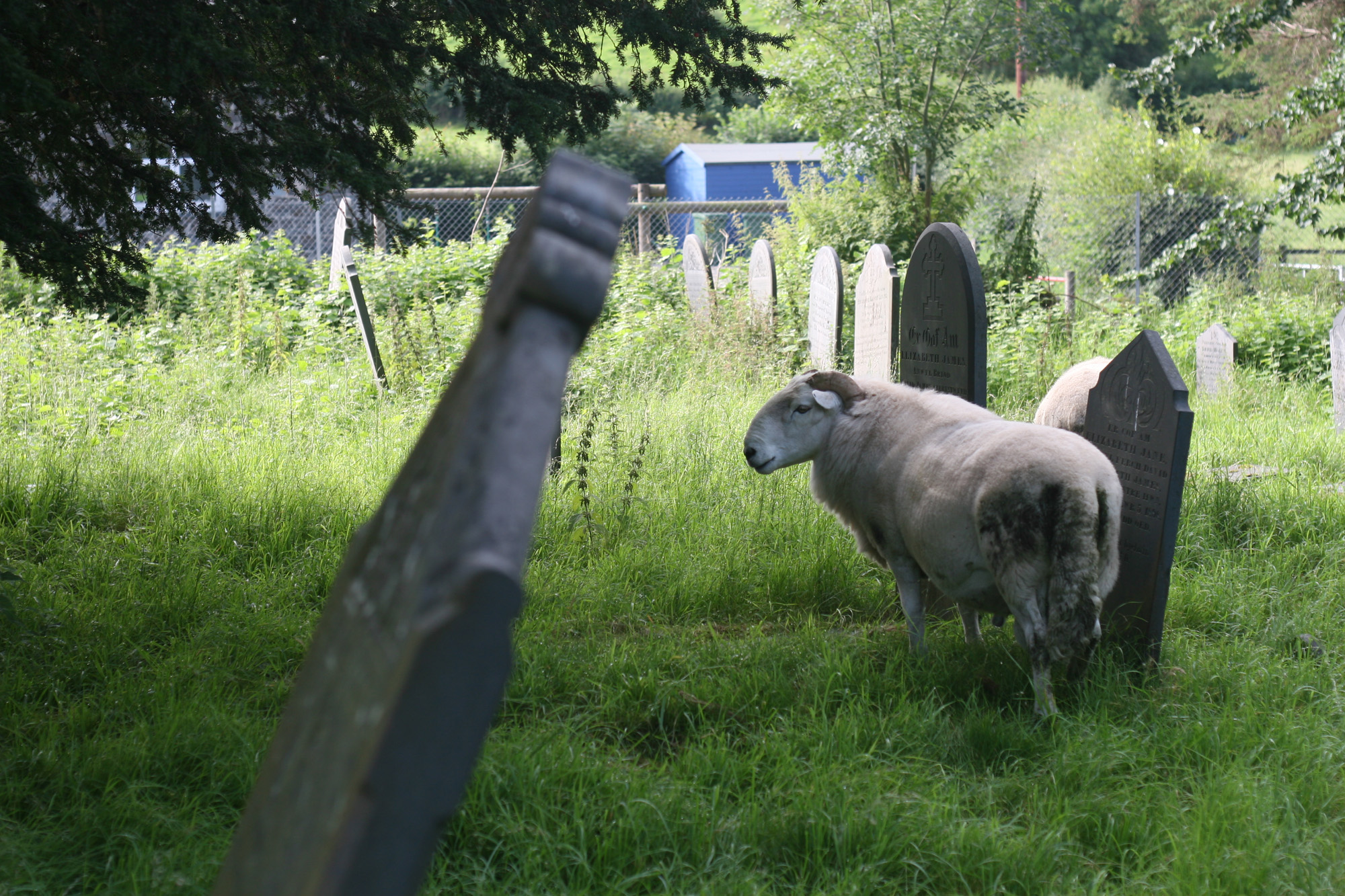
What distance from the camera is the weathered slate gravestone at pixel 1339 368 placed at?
809cm

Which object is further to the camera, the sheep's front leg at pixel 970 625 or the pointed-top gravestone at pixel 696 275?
the pointed-top gravestone at pixel 696 275

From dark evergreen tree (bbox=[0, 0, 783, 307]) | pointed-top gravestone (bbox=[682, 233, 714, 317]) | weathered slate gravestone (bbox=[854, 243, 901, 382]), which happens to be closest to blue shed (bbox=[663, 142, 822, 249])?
pointed-top gravestone (bbox=[682, 233, 714, 317])

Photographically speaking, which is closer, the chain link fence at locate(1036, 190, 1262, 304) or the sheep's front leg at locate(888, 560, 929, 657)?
the sheep's front leg at locate(888, 560, 929, 657)

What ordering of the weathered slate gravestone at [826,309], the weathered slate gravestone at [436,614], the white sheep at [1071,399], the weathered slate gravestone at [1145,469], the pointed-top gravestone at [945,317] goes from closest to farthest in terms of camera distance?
the weathered slate gravestone at [436,614] → the weathered slate gravestone at [1145,469] → the pointed-top gravestone at [945,317] → the white sheep at [1071,399] → the weathered slate gravestone at [826,309]

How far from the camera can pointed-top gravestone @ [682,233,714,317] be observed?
12.3 metres

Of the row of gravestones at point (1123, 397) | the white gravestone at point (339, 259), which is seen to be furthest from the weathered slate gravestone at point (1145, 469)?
the white gravestone at point (339, 259)

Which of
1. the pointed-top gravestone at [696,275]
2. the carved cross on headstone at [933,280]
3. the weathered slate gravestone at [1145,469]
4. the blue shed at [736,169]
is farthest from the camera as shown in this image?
the blue shed at [736,169]

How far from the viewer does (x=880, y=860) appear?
259cm

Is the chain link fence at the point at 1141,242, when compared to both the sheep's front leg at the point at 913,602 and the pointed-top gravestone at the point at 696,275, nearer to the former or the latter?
the pointed-top gravestone at the point at 696,275

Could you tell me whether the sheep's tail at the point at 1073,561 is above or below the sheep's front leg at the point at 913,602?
above

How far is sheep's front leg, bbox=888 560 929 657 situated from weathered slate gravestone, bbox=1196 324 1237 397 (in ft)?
24.3

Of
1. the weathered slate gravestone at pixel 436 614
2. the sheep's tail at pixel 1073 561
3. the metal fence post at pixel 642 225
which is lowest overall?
the sheep's tail at pixel 1073 561

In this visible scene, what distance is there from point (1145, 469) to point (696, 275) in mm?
9356

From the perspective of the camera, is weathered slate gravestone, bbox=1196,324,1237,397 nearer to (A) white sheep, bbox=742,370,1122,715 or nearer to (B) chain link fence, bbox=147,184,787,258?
(B) chain link fence, bbox=147,184,787,258
